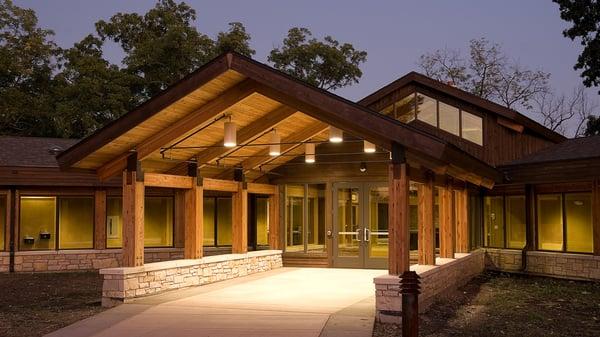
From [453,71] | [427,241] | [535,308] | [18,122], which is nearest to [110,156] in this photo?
[427,241]

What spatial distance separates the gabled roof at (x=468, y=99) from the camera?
1841 cm

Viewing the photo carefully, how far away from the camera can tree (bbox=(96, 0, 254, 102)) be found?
30531 mm

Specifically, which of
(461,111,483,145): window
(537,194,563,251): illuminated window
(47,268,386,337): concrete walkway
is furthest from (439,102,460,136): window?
(47,268,386,337): concrete walkway

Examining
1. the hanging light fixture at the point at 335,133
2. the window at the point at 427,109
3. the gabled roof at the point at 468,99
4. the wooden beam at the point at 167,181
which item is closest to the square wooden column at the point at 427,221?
the hanging light fixture at the point at 335,133

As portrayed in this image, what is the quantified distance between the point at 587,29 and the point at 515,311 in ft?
50.7

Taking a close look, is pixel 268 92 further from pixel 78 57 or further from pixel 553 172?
pixel 78 57

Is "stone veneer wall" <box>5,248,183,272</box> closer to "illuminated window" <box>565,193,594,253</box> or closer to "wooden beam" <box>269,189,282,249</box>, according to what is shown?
"wooden beam" <box>269,189,282,249</box>

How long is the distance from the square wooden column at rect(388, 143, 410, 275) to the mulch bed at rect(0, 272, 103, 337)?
193 inches

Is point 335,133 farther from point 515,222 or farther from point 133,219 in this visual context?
point 515,222

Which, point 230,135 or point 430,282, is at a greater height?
point 230,135

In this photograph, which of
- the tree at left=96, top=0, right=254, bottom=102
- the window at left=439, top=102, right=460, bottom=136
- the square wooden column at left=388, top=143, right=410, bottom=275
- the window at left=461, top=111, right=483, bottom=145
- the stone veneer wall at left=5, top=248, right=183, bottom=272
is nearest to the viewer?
the square wooden column at left=388, top=143, right=410, bottom=275

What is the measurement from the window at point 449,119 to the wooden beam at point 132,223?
404 inches

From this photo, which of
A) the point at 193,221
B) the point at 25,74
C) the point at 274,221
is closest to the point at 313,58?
the point at 25,74

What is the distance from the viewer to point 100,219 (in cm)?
1838
